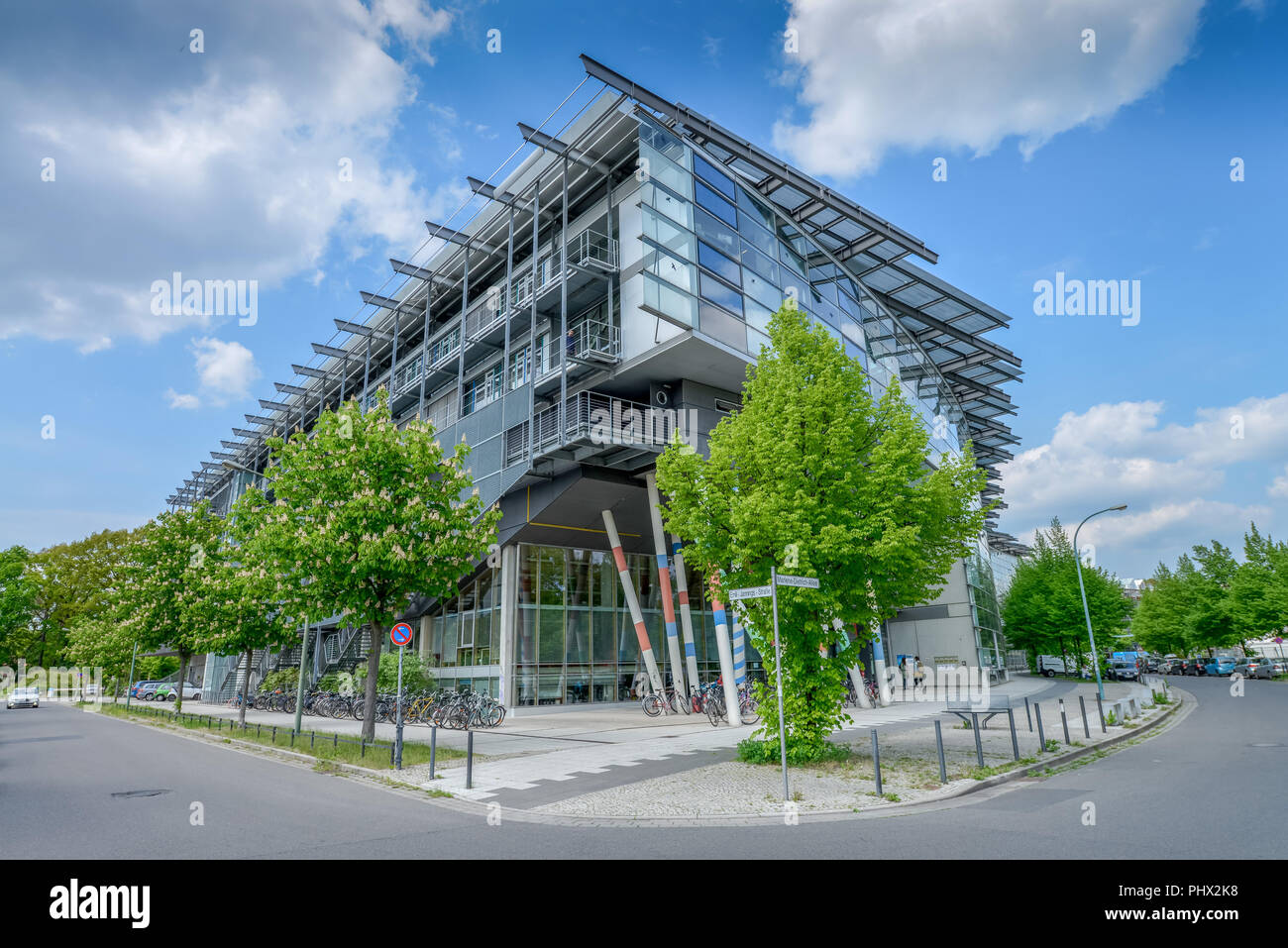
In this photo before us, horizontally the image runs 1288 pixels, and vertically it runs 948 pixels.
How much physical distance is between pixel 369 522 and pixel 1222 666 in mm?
65434

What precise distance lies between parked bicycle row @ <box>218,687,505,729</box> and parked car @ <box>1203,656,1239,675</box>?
191ft

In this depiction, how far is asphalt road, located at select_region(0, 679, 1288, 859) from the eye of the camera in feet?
21.8

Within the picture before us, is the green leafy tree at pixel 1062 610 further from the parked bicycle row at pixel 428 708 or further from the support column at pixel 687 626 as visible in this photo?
the parked bicycle row at pixel 428 708

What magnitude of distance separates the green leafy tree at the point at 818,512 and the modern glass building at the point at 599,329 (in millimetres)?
9602

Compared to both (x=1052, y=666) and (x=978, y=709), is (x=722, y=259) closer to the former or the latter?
(x=978, y=709)

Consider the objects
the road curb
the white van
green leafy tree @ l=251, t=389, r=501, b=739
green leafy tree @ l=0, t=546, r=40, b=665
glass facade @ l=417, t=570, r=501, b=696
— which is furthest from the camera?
green leafy tree @ l=0, t=546, r=40, b=665

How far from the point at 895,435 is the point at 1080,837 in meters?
6.49

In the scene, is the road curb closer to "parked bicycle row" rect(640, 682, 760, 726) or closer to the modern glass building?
"parked bicycle row" rect(640, 682, 760, 726)

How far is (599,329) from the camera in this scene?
84.0 feet

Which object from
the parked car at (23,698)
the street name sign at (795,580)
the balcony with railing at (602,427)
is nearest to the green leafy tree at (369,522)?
the balcony with railing at (602,427)

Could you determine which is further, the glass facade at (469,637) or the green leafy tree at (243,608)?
the glass facade at (469,637)

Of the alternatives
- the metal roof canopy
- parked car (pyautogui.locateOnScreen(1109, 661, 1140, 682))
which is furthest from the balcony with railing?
parked car (pyautogui.locateOnScreen(1109, 661, 1140, 682))

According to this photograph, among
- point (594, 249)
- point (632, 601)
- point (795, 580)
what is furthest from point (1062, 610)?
point (795, 580)

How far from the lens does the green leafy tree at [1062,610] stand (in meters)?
47.8
